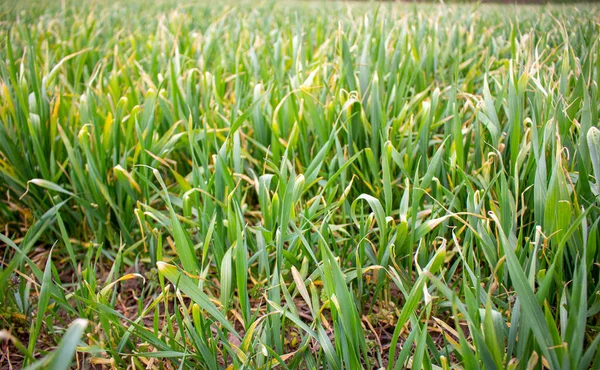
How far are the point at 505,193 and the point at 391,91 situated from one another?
25.3 inches

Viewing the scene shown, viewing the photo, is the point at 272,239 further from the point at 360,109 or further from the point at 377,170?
the point at 360,109

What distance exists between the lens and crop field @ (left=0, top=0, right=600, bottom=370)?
74cm

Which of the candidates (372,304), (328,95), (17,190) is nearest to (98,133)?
(17,190)

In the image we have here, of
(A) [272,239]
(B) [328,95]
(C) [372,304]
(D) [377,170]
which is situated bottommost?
(C) [372,304]

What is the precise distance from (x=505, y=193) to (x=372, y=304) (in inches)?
13.8

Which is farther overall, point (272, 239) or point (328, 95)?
point (328, 95)

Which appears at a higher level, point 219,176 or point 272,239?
point 219,176

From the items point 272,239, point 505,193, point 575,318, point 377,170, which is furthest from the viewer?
point 377,170

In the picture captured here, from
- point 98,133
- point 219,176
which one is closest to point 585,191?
point 219,176

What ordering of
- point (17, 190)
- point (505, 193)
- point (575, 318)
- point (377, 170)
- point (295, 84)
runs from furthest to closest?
point (295, 84), point (17, 190), point (377, 170), point (505, 193), point (575, 318)

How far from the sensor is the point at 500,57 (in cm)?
194

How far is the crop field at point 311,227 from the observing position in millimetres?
742

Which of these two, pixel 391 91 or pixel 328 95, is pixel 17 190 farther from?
pixel 391 91

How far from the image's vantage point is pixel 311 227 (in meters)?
1.04
